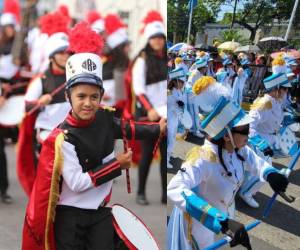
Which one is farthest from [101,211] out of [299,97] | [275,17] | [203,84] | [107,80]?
[299,97]

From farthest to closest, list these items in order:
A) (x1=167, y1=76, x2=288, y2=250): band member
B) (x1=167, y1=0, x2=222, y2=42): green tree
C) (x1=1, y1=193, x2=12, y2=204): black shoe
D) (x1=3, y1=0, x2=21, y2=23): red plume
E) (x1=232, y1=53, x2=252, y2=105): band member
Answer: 1. (x1=232, y1=53, x2=252, y2=105): band member
2. (x1=167, y1=76, x2=288, y2=250): band member
3. (x1=167, y1=0, x2=222, y2=42): green tree
4. (x1=1, y1=193, x2=12, y2=204): black shoe
5. (x1=3, y1=0, x2=21, y2=23): red plume

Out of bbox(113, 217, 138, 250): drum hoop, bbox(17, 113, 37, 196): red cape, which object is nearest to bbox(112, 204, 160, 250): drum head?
bbox(113, 217, 138, 250): drum hoop


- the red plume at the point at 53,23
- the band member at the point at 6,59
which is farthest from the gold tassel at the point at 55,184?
the red plume at the point at 53,23

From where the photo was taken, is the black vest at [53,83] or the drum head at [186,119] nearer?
the black vest at [53,83]

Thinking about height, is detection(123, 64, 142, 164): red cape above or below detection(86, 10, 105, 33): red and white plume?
below

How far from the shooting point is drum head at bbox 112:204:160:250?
108cm

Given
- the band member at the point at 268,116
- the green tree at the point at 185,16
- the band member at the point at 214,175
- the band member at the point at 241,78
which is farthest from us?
the band member at the point at 268,116

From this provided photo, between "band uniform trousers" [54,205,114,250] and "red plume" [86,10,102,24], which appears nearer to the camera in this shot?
"red plume" [86,10,102,24]

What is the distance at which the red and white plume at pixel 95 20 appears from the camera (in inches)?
38.2

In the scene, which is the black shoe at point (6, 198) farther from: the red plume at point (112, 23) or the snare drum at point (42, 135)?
the red plume at point (112, 23)

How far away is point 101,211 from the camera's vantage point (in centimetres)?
110

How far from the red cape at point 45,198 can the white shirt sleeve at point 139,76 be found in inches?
7.7

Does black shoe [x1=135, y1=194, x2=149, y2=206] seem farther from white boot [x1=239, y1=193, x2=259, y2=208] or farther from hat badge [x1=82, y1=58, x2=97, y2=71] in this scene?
white boot [x1=239, y1=193, x2=259, y2=208]

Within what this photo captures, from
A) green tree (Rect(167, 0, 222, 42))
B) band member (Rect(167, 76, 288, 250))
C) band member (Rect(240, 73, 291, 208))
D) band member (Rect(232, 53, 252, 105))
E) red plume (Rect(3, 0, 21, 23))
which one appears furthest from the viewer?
band member (Rect(240, 73, 291, 208))
